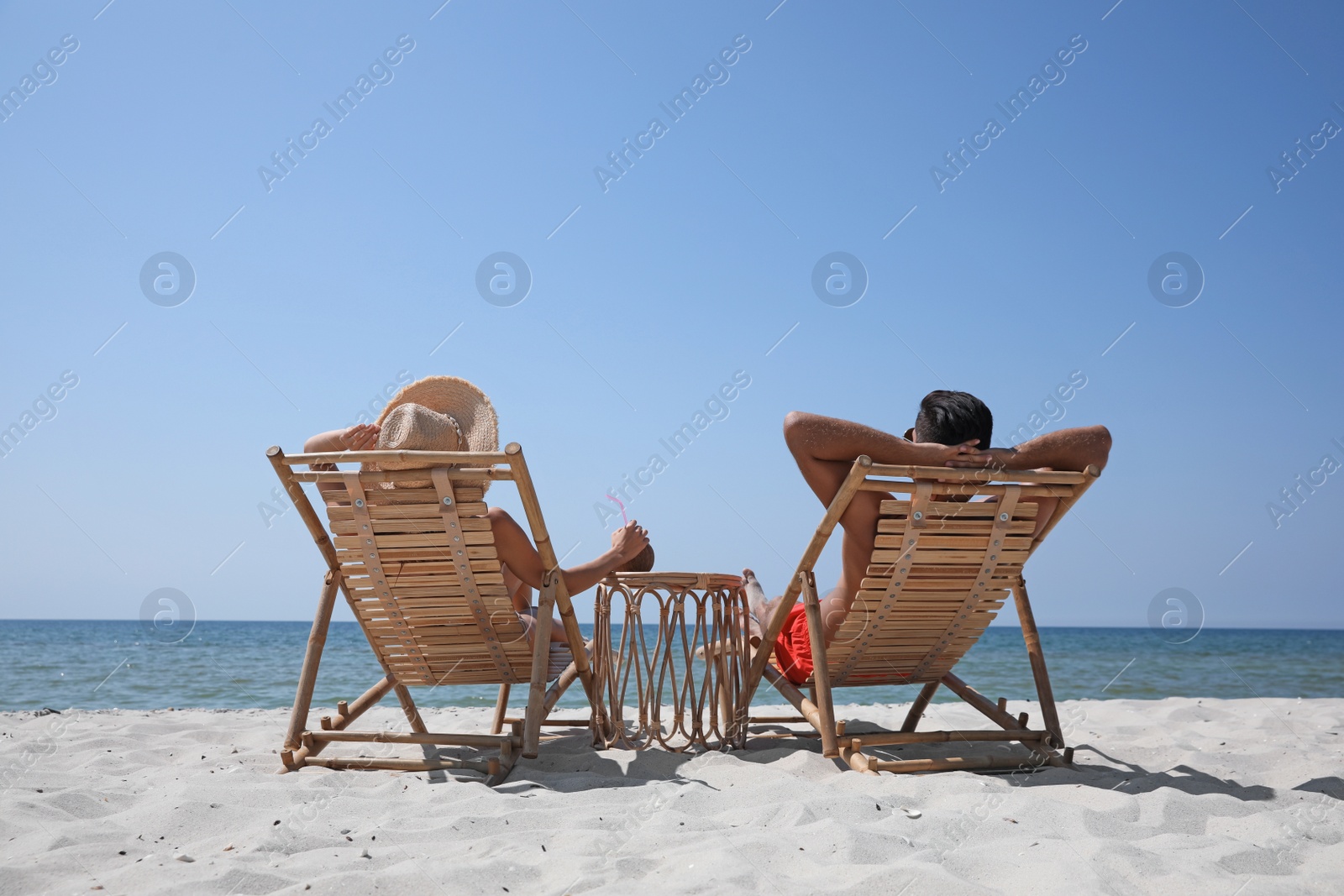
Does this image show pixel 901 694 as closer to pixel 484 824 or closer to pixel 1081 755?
pixel 1081 755

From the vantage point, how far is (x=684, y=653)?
3.67m

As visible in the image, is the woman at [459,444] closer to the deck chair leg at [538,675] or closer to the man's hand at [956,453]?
the deck chair leg at [538,675]

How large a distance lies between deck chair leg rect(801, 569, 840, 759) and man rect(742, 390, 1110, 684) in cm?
16

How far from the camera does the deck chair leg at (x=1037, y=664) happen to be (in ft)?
11.5

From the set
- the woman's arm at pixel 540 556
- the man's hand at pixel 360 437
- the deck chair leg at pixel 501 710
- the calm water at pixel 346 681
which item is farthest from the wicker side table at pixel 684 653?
the calm water at pixel 346 681

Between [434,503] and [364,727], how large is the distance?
2.58 meters

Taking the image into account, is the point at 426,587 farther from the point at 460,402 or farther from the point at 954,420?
the point at 954,420

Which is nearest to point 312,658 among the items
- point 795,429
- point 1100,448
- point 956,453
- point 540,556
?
point 540,556

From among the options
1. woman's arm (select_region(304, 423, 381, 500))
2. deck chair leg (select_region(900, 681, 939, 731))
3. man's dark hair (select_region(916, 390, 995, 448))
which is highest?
woman's arm (select_region(304, 423, 381, 500))

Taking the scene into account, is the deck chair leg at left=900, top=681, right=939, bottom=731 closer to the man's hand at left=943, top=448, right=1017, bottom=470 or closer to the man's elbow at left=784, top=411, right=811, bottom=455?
the man's hand at left=943, top=448, right=1017, bottom=470

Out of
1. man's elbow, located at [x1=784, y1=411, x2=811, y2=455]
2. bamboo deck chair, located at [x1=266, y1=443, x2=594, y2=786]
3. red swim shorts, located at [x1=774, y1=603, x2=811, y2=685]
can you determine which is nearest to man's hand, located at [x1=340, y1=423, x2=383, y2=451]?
bamboo deck chair, located at [x1=266, y1=443, x2=594, y2=786]

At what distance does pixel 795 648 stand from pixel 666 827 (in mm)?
1480

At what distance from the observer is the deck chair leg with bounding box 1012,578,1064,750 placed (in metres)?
3.51

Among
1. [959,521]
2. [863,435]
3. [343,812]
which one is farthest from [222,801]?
[959,521]
